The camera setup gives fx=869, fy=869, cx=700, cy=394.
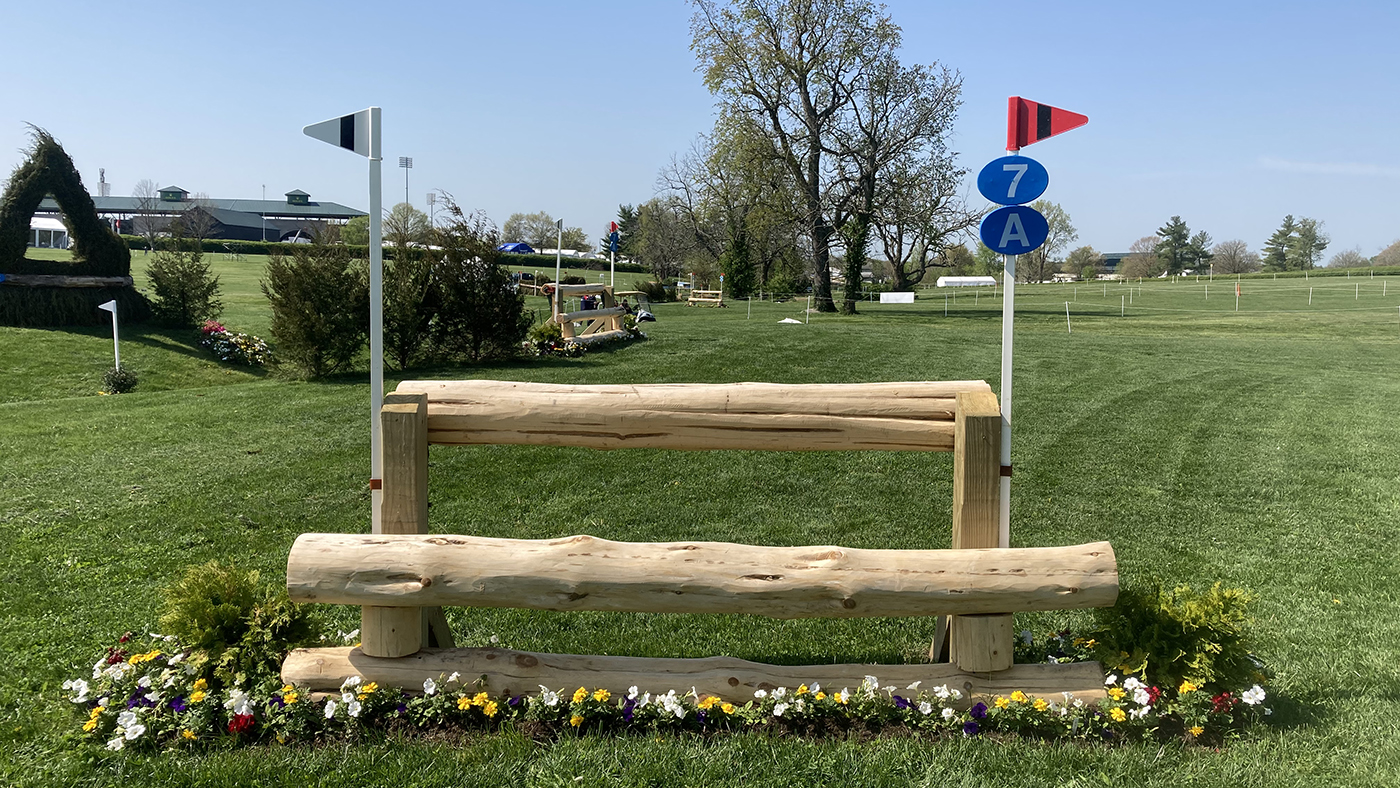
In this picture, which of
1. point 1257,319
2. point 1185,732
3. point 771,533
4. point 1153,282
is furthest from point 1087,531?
point 1153,282

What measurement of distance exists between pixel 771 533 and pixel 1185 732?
3.38m

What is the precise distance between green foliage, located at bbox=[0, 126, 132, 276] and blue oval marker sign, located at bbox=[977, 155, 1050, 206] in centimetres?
1906

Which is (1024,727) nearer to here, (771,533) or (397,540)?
(397,540)

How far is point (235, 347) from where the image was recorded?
16797 millimetres

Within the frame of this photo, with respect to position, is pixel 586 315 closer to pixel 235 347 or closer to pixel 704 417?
pixel 235 347

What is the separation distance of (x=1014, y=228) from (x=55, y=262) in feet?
65.0

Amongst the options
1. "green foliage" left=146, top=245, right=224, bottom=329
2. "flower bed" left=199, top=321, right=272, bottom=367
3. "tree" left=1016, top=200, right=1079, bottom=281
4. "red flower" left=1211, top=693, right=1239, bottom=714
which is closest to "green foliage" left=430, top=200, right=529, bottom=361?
"flower bed" left=199, top=321, right=272, bottom=367

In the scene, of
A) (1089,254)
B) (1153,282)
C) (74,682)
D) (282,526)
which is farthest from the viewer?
(1089,254)

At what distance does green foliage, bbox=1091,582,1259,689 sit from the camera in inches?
136

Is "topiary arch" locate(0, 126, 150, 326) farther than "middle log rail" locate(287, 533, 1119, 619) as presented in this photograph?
Yes

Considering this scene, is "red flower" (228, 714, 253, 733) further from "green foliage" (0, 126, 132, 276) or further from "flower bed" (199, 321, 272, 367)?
"green foliage" (0, 126, 132, 276)

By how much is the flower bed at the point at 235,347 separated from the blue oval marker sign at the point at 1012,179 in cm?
1535

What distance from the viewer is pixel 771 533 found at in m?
6.47

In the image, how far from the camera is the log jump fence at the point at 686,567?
10.8ft
